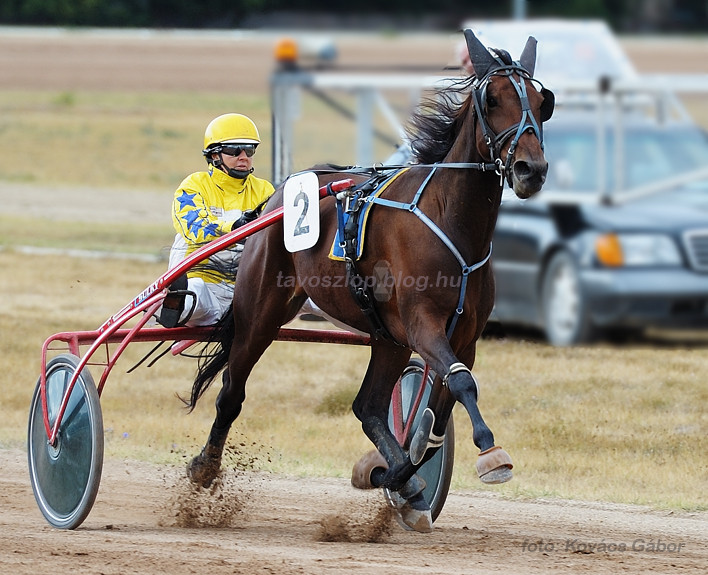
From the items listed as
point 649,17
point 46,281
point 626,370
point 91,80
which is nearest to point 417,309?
point 626,370

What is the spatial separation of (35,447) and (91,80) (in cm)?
2257

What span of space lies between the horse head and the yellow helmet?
4.70 ft

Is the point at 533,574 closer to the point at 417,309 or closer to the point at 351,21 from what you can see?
the point at 417,309

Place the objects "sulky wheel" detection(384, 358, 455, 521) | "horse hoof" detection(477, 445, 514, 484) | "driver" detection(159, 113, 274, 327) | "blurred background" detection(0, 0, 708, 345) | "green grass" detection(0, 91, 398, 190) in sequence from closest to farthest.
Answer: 1. "horse hoof" detection(477, 445, 514, 484)
2. "sulky wheel" detection(384, 358, 455, 521)
3. "driver" detection(159, 113, 274, 327)
4. "blurred background" detection(0, 0, 708, 345)
5. "green grass" detection(0, 91, 398, 190)

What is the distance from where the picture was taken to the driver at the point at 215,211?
6.16 m

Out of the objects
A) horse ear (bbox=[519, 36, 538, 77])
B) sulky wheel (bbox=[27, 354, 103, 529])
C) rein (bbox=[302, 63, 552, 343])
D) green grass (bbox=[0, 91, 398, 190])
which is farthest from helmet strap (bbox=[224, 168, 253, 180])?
green grass (bbox=[0, 91, 398, 190])

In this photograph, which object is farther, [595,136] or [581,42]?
[581,42]

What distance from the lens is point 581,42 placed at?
510 inches

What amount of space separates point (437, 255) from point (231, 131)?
1.52m

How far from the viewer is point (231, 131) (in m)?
6.23

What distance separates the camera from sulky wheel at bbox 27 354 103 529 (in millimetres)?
5566

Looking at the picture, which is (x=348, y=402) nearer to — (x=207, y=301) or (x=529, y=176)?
(x=207, y=301)

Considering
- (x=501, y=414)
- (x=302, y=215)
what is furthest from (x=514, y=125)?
(x=501, y=414)

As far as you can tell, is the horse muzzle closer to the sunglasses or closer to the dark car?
the sunglasses
